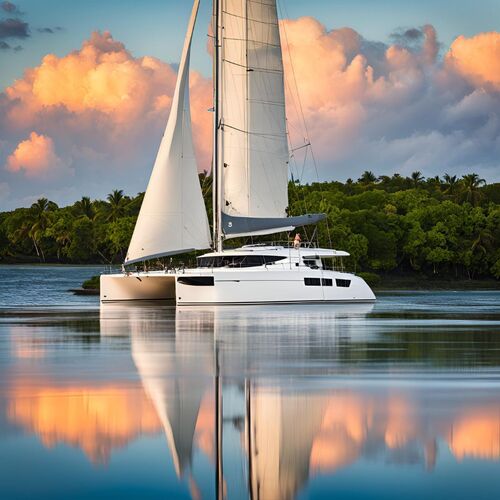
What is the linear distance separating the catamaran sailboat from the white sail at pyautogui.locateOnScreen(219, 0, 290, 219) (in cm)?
5

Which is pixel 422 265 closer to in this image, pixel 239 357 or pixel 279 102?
pixel 279 102

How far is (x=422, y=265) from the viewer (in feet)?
363

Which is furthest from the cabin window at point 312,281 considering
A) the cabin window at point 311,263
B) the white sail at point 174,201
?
the white sail at point 174,201

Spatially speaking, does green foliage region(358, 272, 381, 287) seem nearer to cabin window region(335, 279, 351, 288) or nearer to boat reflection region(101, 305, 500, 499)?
cabin window region(335, 279, 351, 288)

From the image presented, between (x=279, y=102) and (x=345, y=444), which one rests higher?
(x=279, y=102)

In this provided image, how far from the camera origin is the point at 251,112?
55.0 meters

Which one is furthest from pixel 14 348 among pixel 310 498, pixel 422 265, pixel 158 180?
pixel 422 265

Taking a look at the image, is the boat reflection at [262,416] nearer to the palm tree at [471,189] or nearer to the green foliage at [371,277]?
the green foliage at [371,277]

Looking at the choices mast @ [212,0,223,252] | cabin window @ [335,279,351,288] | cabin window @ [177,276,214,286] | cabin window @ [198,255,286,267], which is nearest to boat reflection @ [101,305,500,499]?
cabin window @ [177,276,214,286]

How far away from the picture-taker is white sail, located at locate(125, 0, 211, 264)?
175 ft

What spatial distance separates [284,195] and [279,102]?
14.2 feet

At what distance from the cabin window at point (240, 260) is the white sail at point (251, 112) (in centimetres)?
290

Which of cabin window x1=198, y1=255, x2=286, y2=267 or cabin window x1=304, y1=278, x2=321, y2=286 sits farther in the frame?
cabin window x1=304, y1=278, x2=321, y2=286

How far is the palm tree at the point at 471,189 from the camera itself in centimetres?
14100
